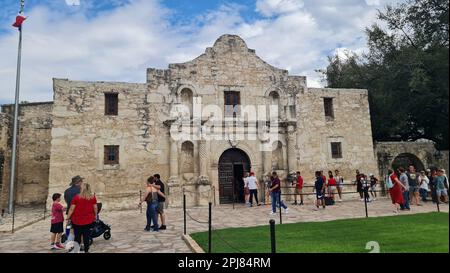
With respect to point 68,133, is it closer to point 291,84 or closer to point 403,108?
point 291,84

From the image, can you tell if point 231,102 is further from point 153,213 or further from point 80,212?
point 80,212

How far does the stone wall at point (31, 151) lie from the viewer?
16688mm

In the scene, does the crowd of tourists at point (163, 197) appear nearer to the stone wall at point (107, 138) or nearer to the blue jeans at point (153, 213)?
the blue jeans at point (153, 213)

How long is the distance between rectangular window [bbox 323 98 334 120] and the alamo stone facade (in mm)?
55

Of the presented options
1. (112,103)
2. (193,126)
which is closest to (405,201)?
(193,126)

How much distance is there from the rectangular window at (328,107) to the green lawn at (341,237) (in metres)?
9.54

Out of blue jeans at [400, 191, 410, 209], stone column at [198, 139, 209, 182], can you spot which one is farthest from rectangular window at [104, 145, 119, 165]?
blue jeans at [400, 191, 410, 209]

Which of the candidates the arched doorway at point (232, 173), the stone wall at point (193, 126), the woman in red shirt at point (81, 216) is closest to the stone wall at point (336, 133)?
the stone wall at point (193, 126)

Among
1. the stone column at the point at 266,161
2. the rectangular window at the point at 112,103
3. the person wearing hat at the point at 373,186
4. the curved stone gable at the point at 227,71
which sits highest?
the curved stone gable at the point at 227,71

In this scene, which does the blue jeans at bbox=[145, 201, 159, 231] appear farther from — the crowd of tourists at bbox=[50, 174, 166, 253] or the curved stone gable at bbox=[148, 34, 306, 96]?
the curved stone gable at bbox=[148, 34, 306, 96]

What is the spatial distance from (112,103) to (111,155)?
8.04ft

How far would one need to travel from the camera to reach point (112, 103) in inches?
586

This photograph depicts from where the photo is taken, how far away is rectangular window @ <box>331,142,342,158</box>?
17062mm
